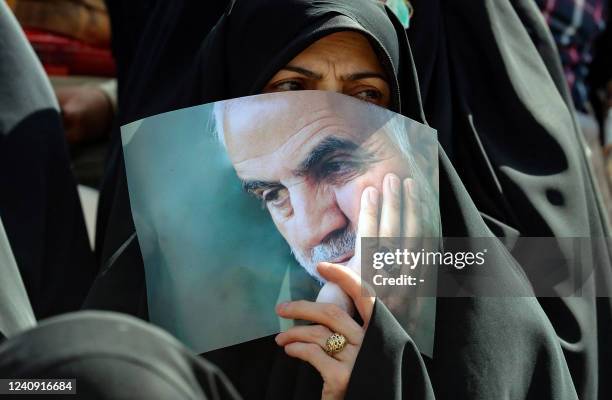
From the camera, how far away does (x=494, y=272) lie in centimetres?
146

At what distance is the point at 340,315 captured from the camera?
4.26 feet

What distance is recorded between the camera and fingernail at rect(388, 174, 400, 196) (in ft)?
4.54

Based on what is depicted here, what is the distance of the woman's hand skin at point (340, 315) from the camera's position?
127 cm

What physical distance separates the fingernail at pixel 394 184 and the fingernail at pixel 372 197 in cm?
3

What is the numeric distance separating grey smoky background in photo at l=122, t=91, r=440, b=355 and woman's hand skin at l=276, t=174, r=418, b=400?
1.4 inches

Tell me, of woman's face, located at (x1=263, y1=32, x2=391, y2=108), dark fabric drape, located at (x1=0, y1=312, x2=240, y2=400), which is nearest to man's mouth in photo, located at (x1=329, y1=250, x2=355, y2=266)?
woman's face, located at (x1=263, y1=32, x2=391, y2=108)

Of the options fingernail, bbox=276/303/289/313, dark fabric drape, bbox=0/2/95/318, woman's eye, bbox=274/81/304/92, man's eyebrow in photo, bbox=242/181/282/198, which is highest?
woman's eye, bbox=274/81/304/92

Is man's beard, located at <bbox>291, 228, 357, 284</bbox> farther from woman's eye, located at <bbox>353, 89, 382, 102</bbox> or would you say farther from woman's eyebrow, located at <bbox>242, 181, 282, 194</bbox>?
woman's eye, located at <bbox>353, 89, 382, 102</bbox>

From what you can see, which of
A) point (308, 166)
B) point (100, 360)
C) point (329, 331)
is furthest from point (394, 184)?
point (100, 360)

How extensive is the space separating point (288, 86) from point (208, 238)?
35cm

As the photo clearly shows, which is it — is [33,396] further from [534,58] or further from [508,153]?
[534,58]

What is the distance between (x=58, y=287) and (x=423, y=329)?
31.7 inches

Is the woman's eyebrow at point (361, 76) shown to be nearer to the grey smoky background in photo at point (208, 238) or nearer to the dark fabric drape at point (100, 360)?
the grey smoky background in photo at point (208, 238)

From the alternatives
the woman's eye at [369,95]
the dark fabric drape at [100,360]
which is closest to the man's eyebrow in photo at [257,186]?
the woman's eye at [369,95]
